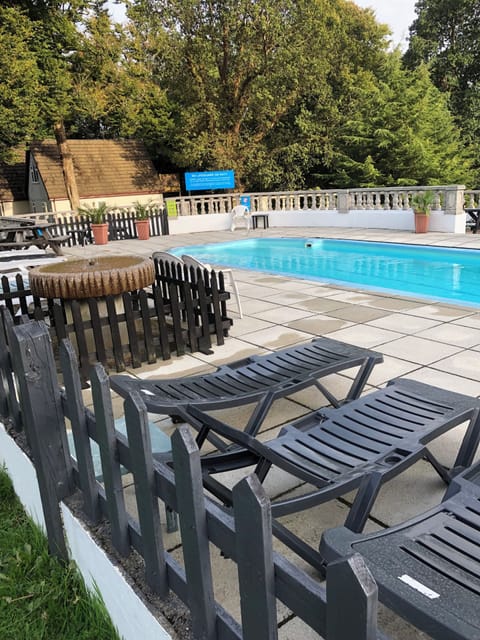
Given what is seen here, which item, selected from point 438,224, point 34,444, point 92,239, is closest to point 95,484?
point 34,444

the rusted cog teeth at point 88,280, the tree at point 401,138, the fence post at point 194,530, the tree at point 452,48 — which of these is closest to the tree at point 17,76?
the tree at point 401,138

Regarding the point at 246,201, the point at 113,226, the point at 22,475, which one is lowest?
the point at 22,475

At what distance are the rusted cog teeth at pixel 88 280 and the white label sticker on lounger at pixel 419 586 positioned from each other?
389cm

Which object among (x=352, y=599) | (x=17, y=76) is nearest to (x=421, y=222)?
(x=352, y=599)

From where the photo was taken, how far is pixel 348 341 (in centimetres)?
529

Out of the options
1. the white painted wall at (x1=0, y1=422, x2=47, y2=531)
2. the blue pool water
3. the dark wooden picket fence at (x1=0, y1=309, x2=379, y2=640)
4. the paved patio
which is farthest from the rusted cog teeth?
the blue pool water

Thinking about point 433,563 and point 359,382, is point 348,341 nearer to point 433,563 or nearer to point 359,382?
point 359,382

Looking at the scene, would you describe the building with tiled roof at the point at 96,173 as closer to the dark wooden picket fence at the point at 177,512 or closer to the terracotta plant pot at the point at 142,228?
the terracotta plant pot at the point at 142,228

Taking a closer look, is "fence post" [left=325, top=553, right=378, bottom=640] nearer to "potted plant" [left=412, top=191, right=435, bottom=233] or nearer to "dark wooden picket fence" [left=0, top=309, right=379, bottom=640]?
"dark wooden picket fence" [left=0, top=309, right=379, bottom=640]

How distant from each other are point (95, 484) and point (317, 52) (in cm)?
2655

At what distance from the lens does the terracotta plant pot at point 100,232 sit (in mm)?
16859

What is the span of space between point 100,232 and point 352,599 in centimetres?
1707

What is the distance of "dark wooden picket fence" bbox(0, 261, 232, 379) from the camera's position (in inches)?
183

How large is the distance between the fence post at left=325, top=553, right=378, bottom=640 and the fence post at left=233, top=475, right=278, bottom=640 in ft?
0.58
